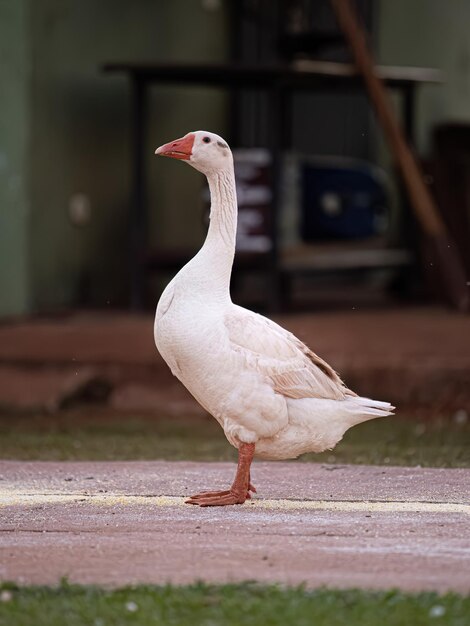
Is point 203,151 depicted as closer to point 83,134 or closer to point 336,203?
point 83,134

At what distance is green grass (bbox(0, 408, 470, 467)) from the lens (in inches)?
338

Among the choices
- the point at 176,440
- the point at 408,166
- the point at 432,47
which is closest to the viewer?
the point at 176,440

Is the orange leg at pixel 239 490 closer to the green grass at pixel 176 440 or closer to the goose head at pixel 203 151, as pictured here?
the goose head at pixel 203 151

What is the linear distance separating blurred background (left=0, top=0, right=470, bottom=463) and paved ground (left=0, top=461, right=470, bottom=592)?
4.17 m

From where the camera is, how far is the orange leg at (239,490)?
6176 millimetres

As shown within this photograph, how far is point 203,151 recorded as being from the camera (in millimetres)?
6352

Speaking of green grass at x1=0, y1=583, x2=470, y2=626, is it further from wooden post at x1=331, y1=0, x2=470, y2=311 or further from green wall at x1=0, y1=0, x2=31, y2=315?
wooden post at x1=331, y1=0, x2=470, y2=311

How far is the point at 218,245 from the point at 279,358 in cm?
59

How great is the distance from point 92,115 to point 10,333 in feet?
11.5

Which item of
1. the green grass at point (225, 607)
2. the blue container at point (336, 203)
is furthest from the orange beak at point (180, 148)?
the blue container at point (336, 203)

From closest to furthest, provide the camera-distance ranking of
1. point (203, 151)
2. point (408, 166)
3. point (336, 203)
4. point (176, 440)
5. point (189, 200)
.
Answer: point (203, 151), point (176, 440), point (408, 166), point (336, 203), point (189, 200)

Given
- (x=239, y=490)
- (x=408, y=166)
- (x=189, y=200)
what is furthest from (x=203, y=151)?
(x=189, y=200)

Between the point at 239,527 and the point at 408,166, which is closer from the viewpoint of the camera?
the point at 239,527

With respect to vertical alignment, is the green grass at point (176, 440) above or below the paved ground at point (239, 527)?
below
